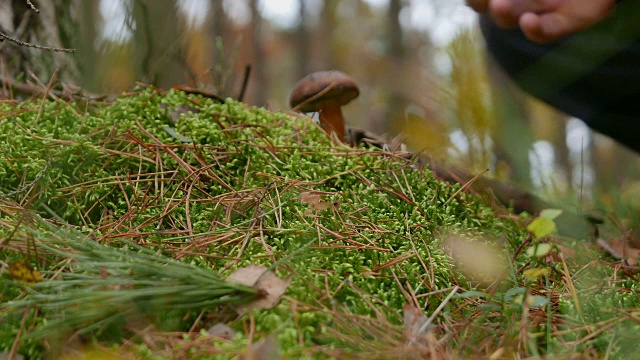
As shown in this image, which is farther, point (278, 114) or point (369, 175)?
point (278, 114)

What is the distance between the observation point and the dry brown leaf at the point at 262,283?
3.51 ft

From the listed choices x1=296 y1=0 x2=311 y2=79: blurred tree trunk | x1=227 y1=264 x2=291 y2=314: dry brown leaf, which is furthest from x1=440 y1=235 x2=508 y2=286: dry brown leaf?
x1=296 y1=0 x2=311 y2=79: blurred tree trunk

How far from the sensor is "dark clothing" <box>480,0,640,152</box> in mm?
1742

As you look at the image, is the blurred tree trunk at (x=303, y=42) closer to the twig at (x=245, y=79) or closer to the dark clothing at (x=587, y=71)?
the twig at (x=245, y=79)

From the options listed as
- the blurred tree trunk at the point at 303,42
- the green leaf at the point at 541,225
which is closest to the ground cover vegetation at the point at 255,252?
the green leaf at the point at 541,225

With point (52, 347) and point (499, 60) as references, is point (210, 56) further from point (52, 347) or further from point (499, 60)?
point (52, 347)

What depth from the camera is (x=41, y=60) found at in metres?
2.44

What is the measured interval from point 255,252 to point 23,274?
1.71 feet

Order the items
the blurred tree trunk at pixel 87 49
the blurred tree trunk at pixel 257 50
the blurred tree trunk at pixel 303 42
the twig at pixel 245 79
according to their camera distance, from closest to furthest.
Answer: the blurred tree trunk at pixel 87 49 → the twig at pixel 245 79 → the blurred tree trunk at pixel 257 50 → the blurred tree trunk at pixel 303 42

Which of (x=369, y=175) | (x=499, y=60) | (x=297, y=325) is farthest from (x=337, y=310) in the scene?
(x=499, y=60)

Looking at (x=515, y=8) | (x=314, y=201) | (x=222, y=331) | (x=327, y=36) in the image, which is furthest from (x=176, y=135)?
(x=327, y=36)

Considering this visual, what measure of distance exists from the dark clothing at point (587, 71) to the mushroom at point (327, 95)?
74 cm

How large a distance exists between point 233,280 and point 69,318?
319 millimetres

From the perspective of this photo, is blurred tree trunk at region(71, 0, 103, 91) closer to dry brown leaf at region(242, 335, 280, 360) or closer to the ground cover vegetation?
the ground cover vegetation
